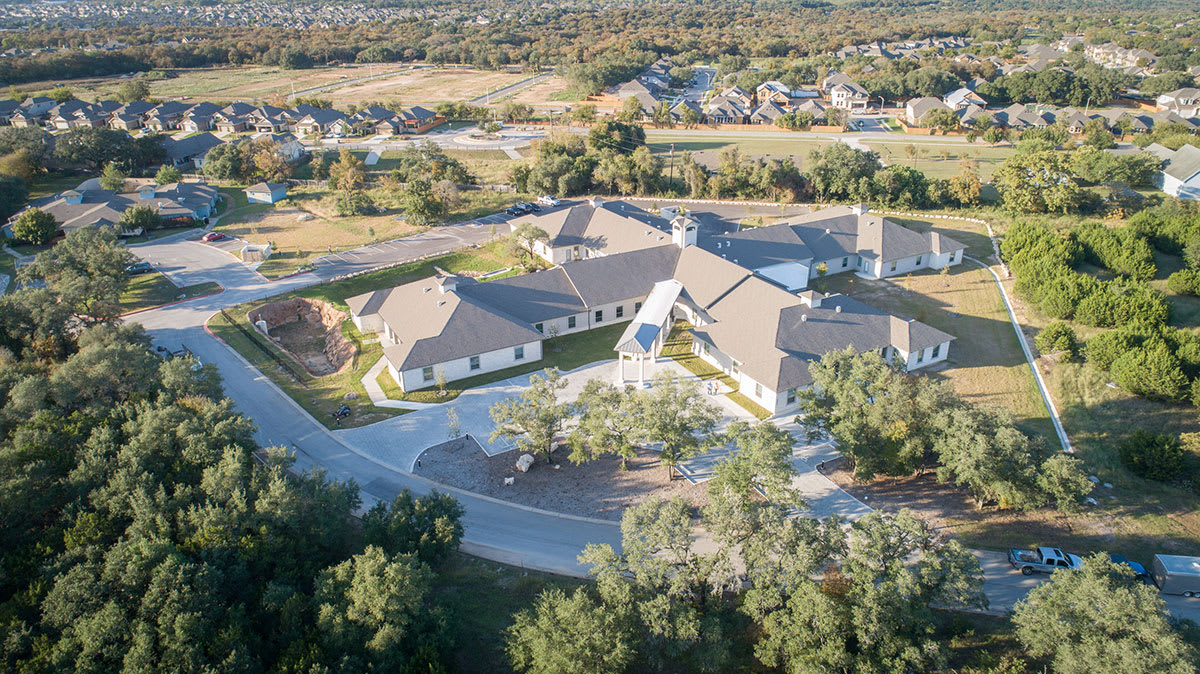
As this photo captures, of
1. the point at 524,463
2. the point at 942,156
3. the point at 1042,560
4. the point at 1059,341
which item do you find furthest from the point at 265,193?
the point at 942,156

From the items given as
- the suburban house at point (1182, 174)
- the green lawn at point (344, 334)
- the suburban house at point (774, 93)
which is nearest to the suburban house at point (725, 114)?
the suburban house at point (774, 93)

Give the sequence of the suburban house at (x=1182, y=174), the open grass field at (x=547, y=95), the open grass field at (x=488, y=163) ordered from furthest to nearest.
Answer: the open grass field at (x=547, y=95) < the open grass field at (x=488, y=163) < the suburban house at (x=1182, y=174)

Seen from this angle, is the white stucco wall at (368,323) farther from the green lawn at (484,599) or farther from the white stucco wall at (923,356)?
the white stucco wall at (923,356)

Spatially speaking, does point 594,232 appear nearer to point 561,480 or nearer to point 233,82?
point 561,480

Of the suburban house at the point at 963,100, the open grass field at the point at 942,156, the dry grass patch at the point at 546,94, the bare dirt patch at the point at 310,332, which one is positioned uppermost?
the dry grass patch at the point at 546,94

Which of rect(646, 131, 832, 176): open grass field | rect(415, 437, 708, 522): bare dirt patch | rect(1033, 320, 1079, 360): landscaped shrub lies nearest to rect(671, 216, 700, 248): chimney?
rect(415, 437, 708, 522): bare dirt patch

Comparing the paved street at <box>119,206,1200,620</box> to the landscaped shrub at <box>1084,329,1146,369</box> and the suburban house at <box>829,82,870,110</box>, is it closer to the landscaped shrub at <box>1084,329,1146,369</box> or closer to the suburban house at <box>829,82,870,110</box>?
the landscaped shrub at <box>1084,329,1146,369</box>

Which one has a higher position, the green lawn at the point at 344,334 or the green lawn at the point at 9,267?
the green lawn at the point at 9,267
